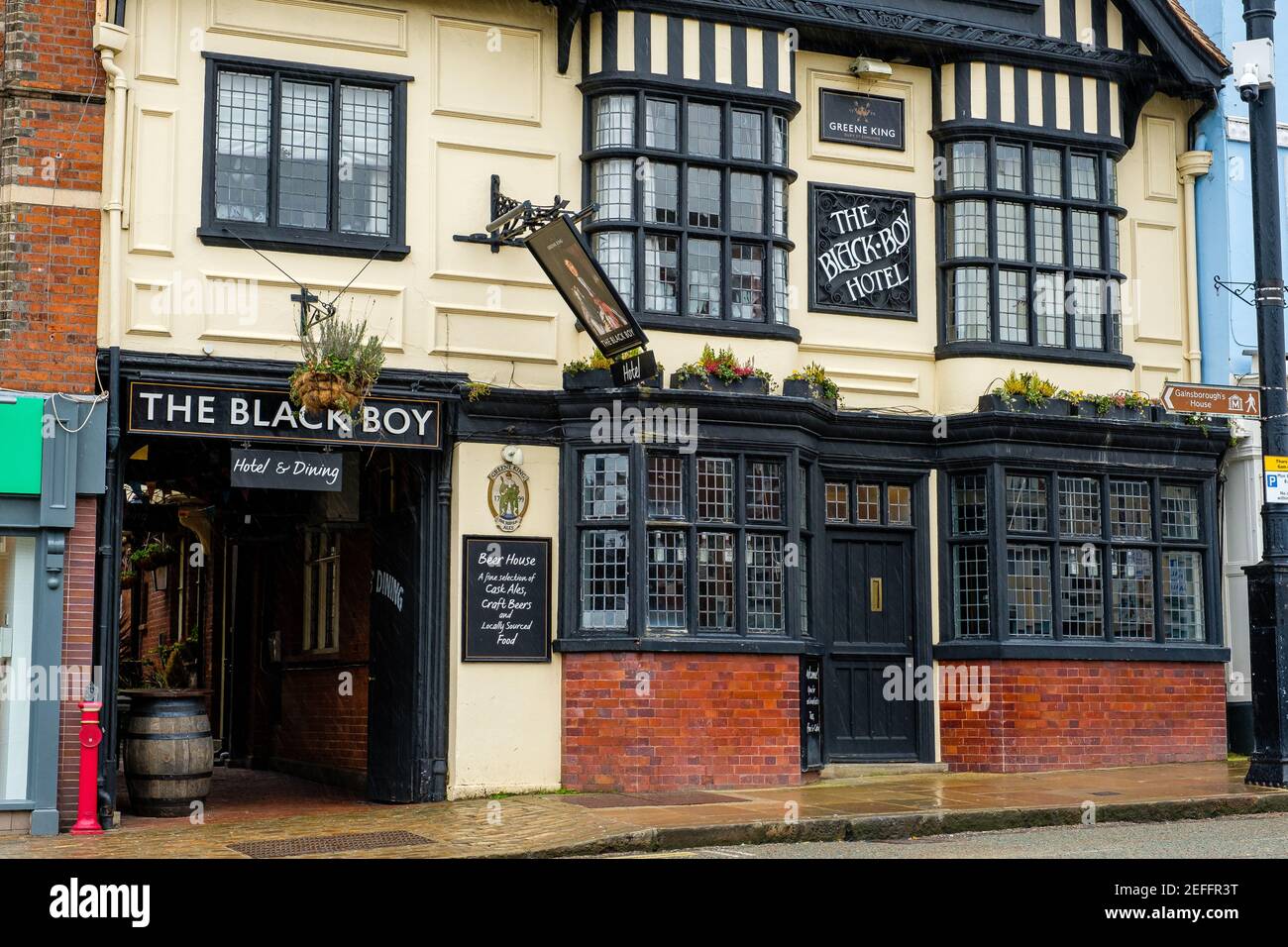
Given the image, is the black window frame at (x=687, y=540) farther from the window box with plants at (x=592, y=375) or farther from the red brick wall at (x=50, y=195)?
the red brick wall at (x=50, y=195)

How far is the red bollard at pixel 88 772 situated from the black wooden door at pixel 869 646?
6988 millimetres

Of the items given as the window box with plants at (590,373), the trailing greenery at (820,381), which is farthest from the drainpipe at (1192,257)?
the window box with plants at (590,373)

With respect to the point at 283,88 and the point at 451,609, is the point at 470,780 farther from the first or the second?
the point at 283,88

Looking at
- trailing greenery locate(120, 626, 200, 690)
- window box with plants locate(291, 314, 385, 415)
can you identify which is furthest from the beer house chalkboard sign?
trailing greenery locate(120, 626, 200, 690)

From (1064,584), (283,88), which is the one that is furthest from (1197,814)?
(283,88)

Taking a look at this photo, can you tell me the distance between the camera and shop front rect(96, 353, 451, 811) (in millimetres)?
13461

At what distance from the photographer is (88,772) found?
487 inches

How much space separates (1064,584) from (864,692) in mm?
2279

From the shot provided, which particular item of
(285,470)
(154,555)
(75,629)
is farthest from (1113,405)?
(154,555)

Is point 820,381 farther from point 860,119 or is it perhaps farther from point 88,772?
point 88,772

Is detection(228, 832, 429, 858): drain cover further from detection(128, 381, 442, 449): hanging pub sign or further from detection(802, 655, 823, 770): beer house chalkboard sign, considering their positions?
detection(802, 655, 823, 770): beer house chalkboard sign

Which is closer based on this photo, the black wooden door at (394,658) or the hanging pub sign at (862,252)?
the black wooden door at (394,658)

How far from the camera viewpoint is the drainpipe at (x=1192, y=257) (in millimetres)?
17250

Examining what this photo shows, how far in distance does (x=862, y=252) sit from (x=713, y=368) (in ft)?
8.02
